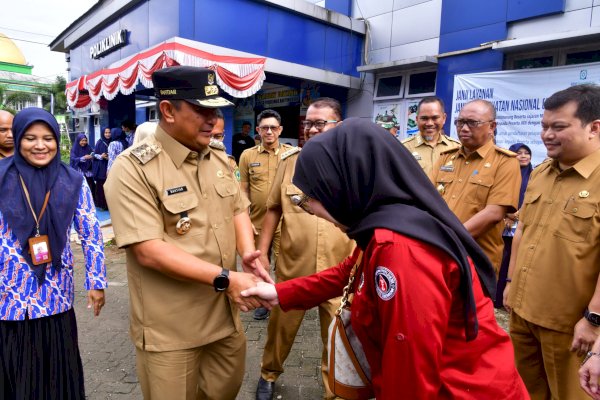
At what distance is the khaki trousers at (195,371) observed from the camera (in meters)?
1.90

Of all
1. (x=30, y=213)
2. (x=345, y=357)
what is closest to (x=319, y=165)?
(x=345, y=357)

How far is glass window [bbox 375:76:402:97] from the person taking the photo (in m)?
9.24

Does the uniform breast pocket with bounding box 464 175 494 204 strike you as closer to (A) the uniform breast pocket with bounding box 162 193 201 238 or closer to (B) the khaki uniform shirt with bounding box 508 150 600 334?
(B) the khaki uniform shirt with bounding box 508 150 600 334

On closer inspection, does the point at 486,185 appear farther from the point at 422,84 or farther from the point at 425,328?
the point at 422,84

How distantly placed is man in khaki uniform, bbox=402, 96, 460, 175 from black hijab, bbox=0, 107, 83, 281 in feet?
9.96

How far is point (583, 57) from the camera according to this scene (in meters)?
6.43

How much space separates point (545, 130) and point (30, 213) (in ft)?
9.67

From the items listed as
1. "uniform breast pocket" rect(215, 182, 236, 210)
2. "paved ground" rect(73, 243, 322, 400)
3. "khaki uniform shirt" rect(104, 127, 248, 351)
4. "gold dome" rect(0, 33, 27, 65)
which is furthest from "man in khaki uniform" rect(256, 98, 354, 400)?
"gold dome" rect(0, 33, 27, 65)

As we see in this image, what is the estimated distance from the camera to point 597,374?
1.77m

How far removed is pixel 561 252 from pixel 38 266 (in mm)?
2844

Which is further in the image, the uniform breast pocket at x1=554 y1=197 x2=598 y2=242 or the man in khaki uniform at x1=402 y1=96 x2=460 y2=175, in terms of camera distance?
the man in khaki uniform at x1=402 y1=96 x2=460 y2=175

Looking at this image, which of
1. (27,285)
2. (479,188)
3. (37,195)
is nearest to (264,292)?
(27,285)

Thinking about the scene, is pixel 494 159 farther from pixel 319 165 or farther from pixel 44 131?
pixel 44 131

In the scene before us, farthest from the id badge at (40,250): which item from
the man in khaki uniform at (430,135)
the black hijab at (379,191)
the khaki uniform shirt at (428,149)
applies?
the khaki uniform shirt at (428,149)
